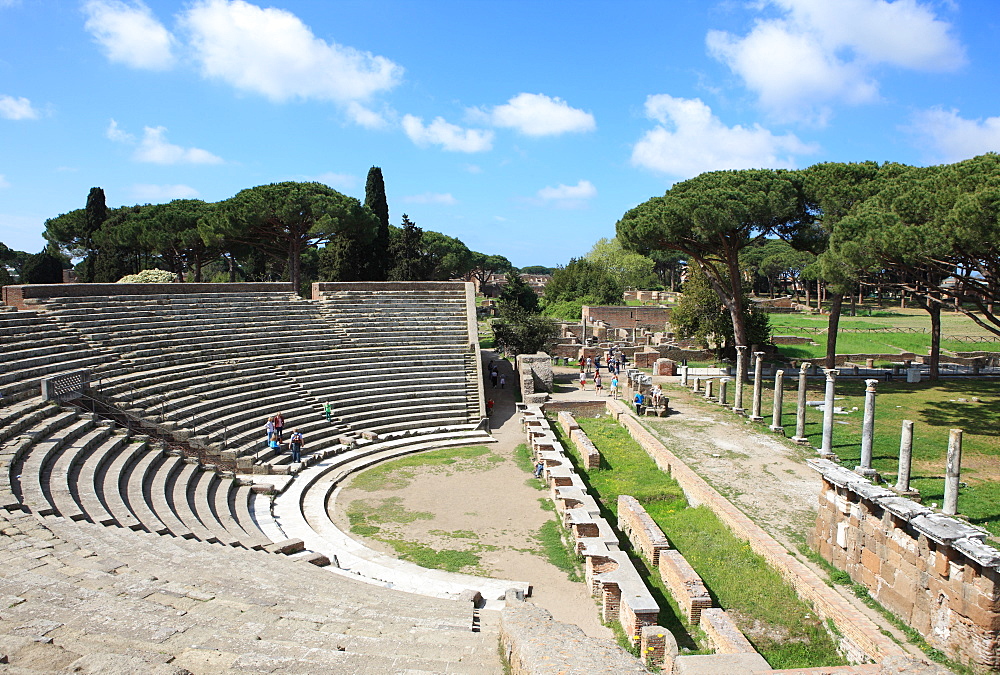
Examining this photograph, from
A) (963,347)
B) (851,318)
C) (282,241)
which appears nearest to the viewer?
(282,241)

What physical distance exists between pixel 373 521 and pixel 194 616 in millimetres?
7359

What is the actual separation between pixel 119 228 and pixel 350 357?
905 inches

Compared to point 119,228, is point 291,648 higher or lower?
lower

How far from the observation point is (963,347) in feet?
131

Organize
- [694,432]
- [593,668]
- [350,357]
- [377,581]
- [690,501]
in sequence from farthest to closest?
[350,357] → [694,432] → [690,501] → [377,581] → [593,668]

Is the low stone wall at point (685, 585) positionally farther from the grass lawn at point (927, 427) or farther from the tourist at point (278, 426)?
the tourist at point (278, 426)

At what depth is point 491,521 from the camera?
537 inches

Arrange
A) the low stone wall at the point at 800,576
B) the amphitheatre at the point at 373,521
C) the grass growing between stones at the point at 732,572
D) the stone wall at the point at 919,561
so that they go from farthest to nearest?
the grass growing between stones at the point at 732,572
the low stone wall at the point at 800,576
the stone wall at the point at 919,561
the amphitheatre at the point at 373,521

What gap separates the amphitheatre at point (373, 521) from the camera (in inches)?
248

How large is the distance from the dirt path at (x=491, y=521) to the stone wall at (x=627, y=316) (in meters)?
31.7

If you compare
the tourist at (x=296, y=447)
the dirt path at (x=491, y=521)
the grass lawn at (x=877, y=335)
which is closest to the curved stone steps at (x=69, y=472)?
the tourist at (x=296, y=447)

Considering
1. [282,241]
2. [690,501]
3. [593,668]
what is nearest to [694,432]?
[690,501]

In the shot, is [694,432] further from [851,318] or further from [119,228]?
[851,318]

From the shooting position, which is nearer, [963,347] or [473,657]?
[473,657]
